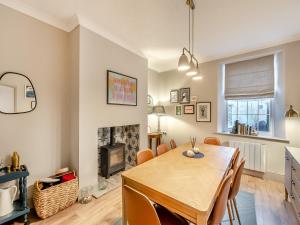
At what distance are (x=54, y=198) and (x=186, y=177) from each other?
168 cm

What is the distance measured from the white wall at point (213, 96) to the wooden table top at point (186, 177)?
159 cm

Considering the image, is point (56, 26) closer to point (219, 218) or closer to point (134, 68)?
point (134, 68)

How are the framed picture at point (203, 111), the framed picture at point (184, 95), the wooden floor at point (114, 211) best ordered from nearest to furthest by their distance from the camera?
the wooden floor at point (114, 211)
the framed picture at point (203, 111)
the framed picture at point (184, 95)

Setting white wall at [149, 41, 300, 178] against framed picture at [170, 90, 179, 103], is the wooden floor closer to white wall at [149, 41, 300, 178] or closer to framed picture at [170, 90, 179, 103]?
white wall at [149, 41, 300, 178]

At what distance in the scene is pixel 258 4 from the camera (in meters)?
1.82

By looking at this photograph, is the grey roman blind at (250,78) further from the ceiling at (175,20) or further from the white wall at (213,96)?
the ceiling at (175,20)

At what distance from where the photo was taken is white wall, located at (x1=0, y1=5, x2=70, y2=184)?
1.78m

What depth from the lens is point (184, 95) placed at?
403cm

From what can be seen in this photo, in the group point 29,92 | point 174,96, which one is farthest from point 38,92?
point 174,96

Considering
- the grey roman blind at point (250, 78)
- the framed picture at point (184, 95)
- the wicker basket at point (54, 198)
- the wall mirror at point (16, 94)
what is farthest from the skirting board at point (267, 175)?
the wall mirror at point (16, 94)

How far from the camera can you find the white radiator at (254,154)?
2831mm

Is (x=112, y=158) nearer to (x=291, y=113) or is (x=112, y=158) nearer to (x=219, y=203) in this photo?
(x=219, y=203)

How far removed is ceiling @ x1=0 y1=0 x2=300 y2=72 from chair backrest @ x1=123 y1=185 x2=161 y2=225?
2.08 m

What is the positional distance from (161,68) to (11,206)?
409 cm
